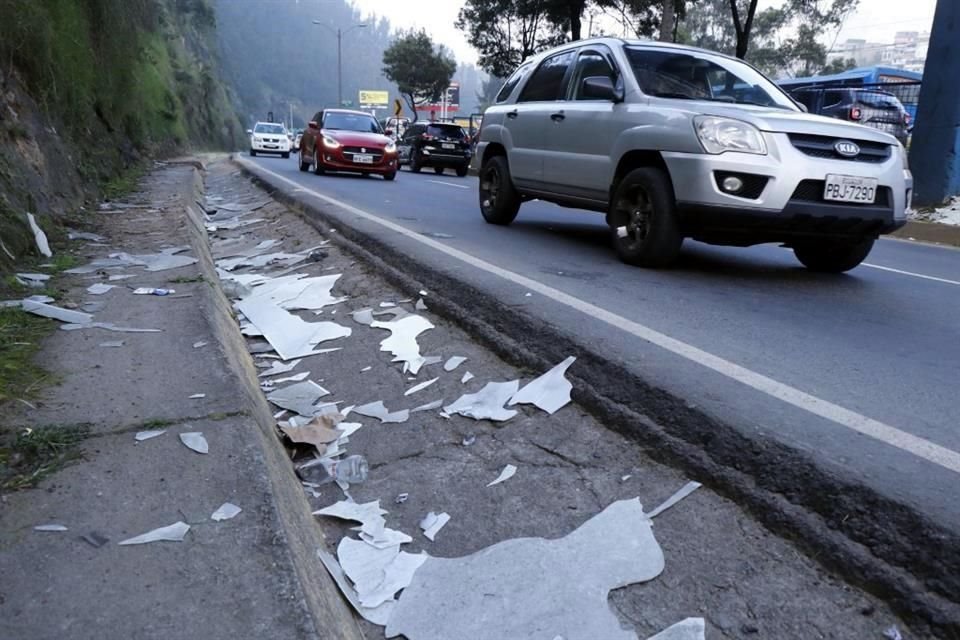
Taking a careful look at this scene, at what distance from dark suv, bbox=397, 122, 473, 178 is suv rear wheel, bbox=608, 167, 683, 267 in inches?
755

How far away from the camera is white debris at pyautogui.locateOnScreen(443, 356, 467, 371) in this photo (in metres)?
3.86

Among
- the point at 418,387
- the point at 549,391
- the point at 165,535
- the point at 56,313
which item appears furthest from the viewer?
the point at 56,313

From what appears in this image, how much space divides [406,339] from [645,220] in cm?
246

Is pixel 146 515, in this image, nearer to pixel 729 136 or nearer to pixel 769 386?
pixel 769 386

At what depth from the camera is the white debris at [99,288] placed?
182 inches

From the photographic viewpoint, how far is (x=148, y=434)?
104 inches

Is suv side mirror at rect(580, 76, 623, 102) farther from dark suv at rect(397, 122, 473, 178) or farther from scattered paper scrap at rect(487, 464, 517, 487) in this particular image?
dark suv at rect(397, 122, 473, 178)

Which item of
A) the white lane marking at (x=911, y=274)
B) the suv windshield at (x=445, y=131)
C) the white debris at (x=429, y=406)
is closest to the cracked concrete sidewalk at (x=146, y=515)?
the white debris at (x=429, y=406)

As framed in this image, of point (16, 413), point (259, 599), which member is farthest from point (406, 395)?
point (259, 599)

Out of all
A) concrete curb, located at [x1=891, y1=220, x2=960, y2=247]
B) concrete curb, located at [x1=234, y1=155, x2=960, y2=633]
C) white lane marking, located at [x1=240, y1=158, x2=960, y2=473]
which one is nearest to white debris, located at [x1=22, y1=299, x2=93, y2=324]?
concrete curb, located at [x1=234, y1=155, x2=960, y2=633]

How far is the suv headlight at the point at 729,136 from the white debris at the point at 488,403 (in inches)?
107

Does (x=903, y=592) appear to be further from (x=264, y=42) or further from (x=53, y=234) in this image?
(x=264, y=42)

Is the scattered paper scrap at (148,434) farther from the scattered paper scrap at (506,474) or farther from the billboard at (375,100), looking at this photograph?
the billboard at (375,100)

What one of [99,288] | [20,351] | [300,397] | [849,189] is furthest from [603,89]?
[20,351]
